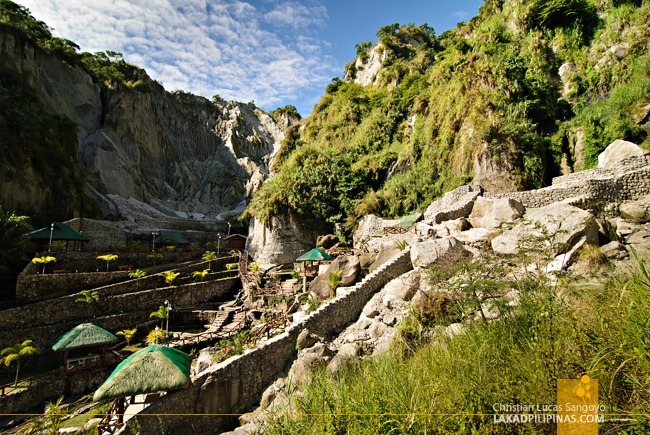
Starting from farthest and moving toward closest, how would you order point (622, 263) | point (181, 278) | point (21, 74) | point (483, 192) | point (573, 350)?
point (21, 74) < point (181, 278) < point (483, 192) < point (622, 263) < point (573, 350)

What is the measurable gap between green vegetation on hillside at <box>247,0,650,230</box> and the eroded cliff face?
81.1ft

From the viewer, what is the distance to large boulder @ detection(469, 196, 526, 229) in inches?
456

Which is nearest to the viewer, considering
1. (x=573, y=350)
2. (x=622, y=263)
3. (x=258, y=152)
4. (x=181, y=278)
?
(x=573, y=350)

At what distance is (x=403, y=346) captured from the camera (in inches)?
249

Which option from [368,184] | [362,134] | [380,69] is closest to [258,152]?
[380,69]

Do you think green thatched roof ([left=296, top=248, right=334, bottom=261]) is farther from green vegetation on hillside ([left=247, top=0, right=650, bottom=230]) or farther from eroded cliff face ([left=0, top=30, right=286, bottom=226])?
eroded cliff face ([left=0, top=30, right=286, bottom=226])

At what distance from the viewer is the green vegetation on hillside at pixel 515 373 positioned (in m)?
2.55

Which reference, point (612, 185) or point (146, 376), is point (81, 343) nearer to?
point (146, 376)

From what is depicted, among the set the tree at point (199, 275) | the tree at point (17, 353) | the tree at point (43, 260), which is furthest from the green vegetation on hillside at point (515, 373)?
the tree at point (43, 260)

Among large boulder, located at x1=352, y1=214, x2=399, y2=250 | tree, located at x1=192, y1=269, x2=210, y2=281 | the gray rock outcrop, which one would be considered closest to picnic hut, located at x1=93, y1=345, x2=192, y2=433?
large boulder, located at x1=352, y1=214, x2=399, y2=250

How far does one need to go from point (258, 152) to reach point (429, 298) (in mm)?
61324

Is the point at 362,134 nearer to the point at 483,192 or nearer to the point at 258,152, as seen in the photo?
the point at 483,192

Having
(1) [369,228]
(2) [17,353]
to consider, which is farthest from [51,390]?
(1) [369,228]

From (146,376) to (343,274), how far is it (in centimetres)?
Result: 774
